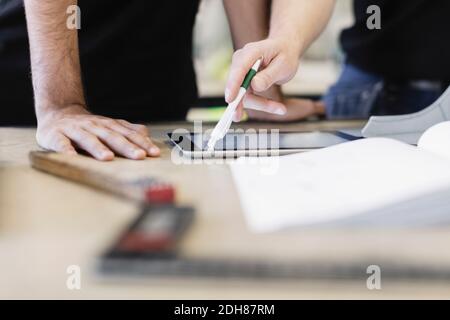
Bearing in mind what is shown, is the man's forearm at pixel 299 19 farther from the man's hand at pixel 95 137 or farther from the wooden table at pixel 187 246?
the wooden table at pixel 187 246

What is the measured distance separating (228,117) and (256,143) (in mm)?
75

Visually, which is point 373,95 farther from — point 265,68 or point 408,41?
point 265,68

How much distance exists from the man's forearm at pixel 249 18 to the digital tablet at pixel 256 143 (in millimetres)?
392

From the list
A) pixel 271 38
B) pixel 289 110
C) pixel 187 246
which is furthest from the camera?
pixel 289 110

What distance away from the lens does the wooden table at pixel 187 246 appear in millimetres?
455

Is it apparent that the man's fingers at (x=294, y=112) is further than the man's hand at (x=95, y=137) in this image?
Yes

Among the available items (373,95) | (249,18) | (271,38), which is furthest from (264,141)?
(373,95)

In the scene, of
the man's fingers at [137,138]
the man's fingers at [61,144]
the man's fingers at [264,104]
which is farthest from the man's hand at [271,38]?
the man's fingers at [61,144]

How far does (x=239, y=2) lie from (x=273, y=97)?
0.24 m

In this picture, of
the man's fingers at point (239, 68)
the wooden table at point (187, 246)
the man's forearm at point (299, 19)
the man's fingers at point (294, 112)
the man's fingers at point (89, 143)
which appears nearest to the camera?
the wooden table at point (187, 246)

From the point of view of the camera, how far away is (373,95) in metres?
1.57

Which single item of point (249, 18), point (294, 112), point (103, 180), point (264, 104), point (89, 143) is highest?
point (249, 18)

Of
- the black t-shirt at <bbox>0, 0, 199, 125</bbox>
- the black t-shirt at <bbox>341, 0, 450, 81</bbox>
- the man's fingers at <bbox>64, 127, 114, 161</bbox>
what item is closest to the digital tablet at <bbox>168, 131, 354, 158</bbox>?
the man's fingers at <bbox>64, 127, 114, 161</bbox>
